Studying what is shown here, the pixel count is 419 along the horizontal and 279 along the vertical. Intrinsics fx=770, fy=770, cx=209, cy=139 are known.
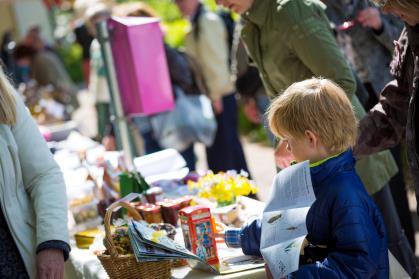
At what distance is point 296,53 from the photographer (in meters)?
3.33

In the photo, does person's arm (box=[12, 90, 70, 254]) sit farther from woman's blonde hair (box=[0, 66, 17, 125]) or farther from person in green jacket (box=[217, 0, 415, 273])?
person in green jacket (box=[217, 0, 415, 273])

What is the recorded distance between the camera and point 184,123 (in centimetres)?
564

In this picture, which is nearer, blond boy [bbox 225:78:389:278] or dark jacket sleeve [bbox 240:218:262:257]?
blond boy [bbox 225:78:389:278]

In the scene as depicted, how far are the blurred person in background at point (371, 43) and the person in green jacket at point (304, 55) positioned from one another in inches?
27.4

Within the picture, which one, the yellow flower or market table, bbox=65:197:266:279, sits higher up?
the yellow flower

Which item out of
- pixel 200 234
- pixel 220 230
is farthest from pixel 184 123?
pixel 200 234

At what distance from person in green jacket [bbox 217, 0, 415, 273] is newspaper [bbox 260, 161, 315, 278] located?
68 cm

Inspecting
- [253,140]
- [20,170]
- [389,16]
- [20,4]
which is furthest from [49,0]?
[20,170]

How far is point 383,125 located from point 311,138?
0.76 meters

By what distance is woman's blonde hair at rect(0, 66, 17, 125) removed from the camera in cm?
259

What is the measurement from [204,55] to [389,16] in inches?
90.0

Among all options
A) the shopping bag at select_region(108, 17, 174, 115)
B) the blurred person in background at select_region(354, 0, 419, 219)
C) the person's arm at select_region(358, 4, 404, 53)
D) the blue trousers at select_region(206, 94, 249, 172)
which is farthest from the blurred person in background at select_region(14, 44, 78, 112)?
the blurred person in background at select_region(354, 0, 419, 219)

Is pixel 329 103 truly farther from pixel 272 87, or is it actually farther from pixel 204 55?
pixel 204 55

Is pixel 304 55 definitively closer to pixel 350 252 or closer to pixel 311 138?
pixel 311 138
